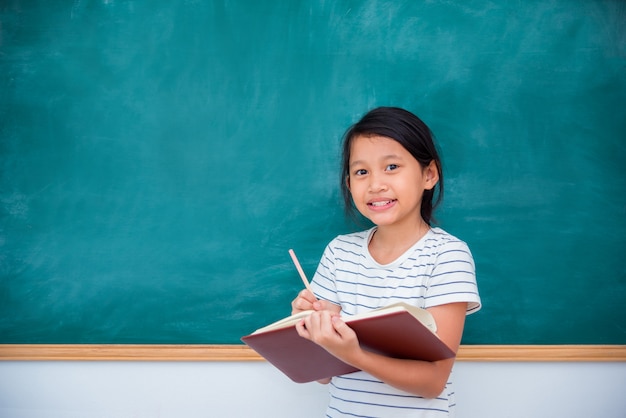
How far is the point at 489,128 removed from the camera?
1457 millimetres

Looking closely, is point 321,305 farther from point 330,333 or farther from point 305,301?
point 330,333

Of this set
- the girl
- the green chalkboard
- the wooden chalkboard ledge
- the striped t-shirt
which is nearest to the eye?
the girl

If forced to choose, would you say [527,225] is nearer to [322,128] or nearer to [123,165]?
[322,128]

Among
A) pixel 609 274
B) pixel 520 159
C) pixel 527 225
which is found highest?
pixel 520 159

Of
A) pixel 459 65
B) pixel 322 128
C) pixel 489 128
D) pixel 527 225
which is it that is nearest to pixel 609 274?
pixel 527 225

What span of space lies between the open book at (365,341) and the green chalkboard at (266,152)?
1.33ft

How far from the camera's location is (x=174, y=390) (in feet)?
4.96

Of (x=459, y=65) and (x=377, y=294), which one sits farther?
(x=459, y=65)

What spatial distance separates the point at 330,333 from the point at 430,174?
490mm

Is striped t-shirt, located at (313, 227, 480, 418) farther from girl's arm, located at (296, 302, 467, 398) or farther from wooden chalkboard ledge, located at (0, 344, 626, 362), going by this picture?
wooden chalkboard ledge, located at (0, 344, 626, 362)

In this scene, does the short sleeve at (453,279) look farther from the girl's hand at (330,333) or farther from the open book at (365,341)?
the girl's hand at (330,333)

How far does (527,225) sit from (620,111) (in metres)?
0.38

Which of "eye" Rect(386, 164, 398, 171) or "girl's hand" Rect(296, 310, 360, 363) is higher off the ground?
"eye" Rect(386, 164, 398, 171)

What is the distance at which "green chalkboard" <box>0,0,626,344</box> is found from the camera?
1.45m
